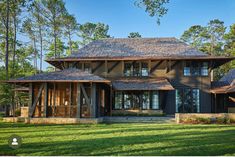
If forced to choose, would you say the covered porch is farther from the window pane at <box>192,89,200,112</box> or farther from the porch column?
the window pane at <box>192,89,200,112</box>

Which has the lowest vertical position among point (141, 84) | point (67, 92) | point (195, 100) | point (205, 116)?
point (205, 116)

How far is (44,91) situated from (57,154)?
11.5 m

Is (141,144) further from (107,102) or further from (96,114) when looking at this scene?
(107,102)

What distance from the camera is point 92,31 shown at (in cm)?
4500

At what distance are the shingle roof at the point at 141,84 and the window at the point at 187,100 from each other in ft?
6.44

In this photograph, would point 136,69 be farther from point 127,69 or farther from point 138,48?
point 138,48

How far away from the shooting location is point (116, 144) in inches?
368

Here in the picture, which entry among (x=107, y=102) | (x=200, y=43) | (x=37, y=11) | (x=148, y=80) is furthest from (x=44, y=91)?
(x=200, y=43)

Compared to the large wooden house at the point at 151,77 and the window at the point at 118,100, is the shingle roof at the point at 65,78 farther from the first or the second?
the window at the point at 118,100

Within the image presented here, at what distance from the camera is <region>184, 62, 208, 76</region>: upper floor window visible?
2405cm

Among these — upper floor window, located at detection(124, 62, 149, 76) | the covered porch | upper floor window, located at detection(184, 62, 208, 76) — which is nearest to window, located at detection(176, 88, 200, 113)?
upper floor window, located at detection(184, 62, 208, 76)

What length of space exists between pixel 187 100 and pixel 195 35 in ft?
93.4

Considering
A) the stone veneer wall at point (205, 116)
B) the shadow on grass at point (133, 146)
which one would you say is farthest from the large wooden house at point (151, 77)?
the shadow on grass at point (133, 146)

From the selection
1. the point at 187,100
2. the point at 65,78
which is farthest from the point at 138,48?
the point at 65,78
